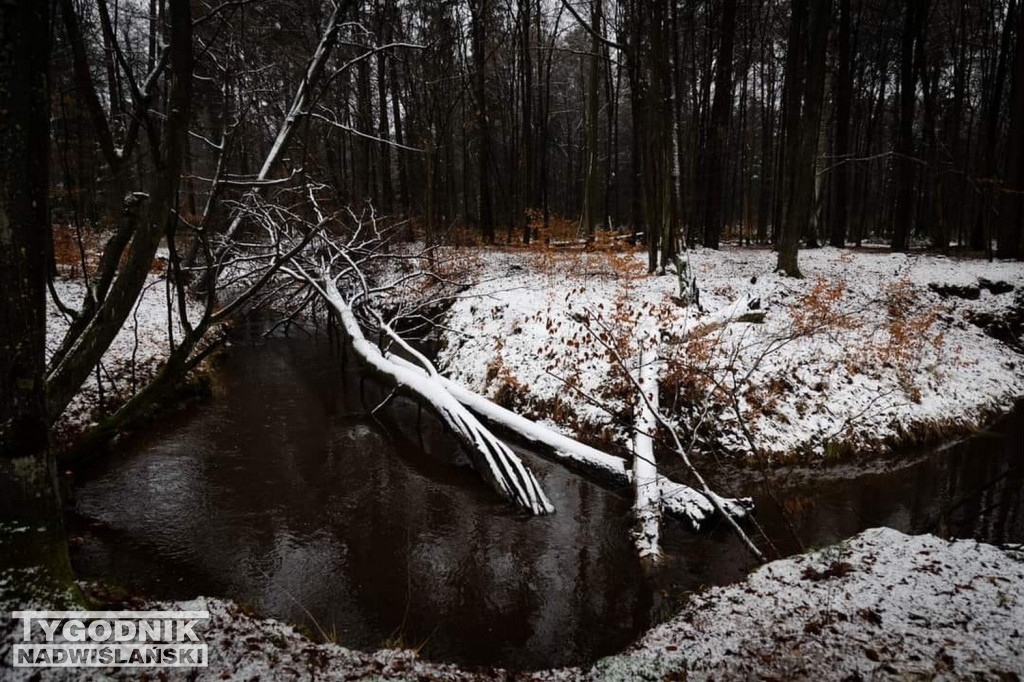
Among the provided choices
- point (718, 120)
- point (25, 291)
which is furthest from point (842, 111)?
point (25, 291)

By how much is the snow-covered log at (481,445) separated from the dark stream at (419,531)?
222 millimetres

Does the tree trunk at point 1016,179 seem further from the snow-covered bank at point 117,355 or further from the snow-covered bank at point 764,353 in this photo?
the snow-covered bank at point 117,355

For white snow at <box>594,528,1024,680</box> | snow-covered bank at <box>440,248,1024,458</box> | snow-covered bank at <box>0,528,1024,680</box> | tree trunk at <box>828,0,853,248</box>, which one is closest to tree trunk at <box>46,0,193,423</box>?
snow-covered bank at <box>0,528,1024,680</box>

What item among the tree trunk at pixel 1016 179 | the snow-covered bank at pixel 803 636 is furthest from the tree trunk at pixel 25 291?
the tree trunk at pixel 1016 179

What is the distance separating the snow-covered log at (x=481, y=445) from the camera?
227 inches

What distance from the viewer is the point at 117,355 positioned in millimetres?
8156

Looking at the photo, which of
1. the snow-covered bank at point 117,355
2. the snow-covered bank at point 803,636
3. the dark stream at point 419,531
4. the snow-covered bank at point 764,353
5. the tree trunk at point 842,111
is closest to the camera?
the snow-covered bank at point 803,636

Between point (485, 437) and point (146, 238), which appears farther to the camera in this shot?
point (485, 437)

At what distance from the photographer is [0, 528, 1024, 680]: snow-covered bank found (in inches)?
108

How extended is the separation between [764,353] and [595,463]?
2.15 meters

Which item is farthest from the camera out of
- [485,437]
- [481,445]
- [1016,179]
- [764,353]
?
[1016,179]

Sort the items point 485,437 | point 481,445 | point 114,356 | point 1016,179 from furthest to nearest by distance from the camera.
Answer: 1. point 1016,179
2. point 114,356
3. point 485,437
4. point 481,445

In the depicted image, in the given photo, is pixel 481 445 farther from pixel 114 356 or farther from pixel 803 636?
pixel 114 356

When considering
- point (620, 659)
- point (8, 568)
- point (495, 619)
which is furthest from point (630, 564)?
point (8, 568)
